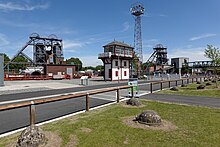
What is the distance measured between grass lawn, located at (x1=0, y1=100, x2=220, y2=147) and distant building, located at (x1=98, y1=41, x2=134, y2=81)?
29.3 m

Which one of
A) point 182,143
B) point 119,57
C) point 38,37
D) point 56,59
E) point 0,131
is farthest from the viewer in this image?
point 56,59

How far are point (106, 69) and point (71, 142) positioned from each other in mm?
34069

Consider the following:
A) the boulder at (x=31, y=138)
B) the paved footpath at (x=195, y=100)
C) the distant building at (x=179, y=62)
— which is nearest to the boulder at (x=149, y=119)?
the boulder at (x=31, y=138)

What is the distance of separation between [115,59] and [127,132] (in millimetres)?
32854

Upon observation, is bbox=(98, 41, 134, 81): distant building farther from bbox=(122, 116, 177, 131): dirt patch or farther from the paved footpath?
bbox=(122, 116, 177, 131): dirt patch

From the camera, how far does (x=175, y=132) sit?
5.56 meters

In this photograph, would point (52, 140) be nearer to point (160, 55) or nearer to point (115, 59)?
point (115, 59)

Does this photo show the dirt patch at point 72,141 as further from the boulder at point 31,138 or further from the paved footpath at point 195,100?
the paved footpath at point 195,100

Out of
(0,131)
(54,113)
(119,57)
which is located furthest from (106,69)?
(0,131)

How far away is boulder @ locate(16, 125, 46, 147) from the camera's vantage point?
14.3 feet

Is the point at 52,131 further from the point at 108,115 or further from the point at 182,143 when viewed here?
the point at 182,143

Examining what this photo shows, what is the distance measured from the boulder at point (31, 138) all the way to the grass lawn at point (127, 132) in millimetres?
578

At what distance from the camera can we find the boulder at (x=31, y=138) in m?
4.37

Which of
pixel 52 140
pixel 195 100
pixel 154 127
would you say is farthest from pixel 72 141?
pixel 195 100
